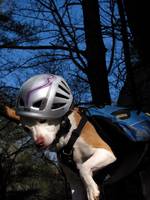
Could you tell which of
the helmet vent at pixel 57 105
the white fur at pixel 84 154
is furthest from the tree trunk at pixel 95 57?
the helmet vent at pixel 57 105

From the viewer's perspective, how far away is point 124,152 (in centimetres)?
360

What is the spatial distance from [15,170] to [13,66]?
13041 millimetres

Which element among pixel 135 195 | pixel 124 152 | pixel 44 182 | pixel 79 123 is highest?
pixel 79 123

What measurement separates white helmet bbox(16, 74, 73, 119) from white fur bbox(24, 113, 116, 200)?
3.6 inches

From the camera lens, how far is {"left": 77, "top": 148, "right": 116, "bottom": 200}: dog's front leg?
10.8 feet

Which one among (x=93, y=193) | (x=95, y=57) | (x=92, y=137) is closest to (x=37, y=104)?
(x=92, y=137)

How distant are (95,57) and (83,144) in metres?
5.35

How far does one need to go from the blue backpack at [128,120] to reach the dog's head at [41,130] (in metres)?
0.38

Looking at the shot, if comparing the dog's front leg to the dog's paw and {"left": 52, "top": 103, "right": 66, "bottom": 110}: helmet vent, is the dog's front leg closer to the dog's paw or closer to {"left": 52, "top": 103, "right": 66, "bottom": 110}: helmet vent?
the dog's paw

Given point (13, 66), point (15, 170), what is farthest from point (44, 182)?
point (13, 66)

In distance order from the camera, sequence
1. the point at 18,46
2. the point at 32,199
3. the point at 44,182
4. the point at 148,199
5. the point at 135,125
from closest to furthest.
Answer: the point at 135,125 → the point at 148,199 → the point at 18,46 → the point at 32,199 → the point at 44,182

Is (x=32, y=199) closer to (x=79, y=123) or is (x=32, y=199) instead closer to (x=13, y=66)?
(x=13, y=66)

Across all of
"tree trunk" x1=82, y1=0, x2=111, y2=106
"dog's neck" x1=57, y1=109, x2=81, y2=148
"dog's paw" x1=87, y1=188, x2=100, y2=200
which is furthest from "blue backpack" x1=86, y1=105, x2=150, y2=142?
"tree trunk" x1=82, y1=0, x2=111, y2=106

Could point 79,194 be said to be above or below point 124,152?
below
